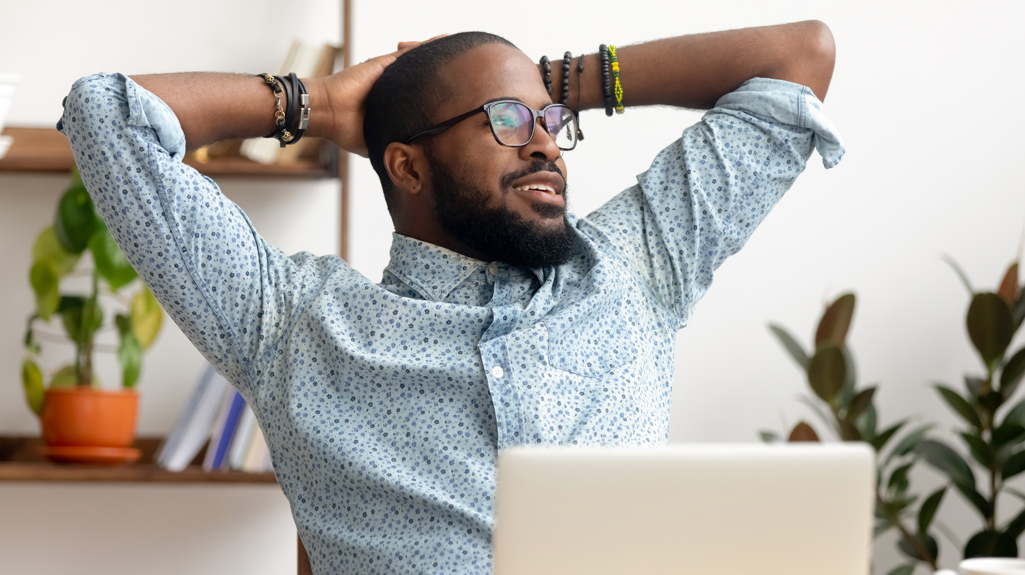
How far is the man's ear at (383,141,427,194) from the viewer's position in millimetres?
1389

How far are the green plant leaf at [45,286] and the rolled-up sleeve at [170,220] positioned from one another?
836 mm

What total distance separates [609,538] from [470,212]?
0.84 meters

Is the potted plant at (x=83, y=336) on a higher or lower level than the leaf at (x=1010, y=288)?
lower

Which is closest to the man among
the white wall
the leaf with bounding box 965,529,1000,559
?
the white wall

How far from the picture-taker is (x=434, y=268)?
1.34 m

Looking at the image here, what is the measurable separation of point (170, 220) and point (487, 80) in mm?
488

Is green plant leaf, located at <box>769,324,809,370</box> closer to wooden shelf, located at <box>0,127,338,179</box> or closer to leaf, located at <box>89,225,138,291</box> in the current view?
wooden shelf, located at <box>0,127,338,179</box>

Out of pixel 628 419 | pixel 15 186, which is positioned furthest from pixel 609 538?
pixel 15 186

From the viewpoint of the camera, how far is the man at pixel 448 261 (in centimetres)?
114

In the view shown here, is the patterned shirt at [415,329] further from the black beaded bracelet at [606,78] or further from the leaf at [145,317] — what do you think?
the leaf at [145,317]

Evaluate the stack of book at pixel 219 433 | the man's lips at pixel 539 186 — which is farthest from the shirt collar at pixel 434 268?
the stack of book at pixel 219 433

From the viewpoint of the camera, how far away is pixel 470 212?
1.32 m

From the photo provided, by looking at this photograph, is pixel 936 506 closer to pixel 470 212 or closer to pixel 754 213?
pixel 754 213

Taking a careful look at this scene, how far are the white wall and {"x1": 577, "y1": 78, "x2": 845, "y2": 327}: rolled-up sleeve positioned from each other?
2.74 feet
